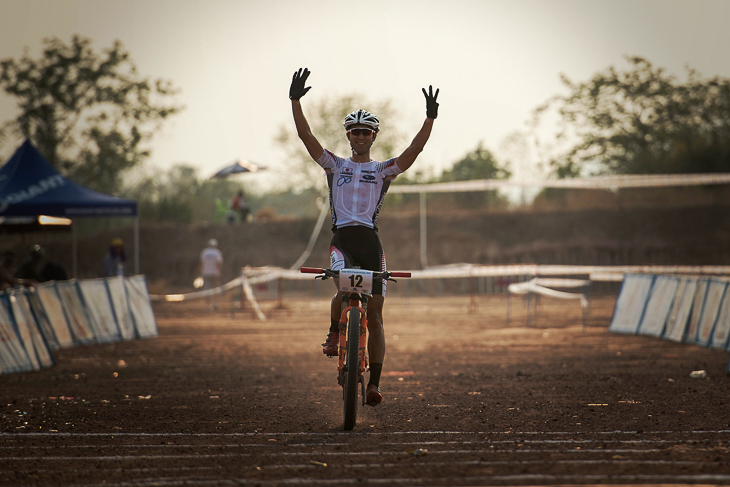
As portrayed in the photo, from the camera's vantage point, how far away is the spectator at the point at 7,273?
57.1ft

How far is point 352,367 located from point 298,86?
8.11 feet

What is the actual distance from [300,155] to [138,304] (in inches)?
1957

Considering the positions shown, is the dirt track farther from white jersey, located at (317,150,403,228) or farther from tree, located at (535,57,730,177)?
tree, located at (535,57,730,177)

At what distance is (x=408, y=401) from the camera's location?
31.6 ft

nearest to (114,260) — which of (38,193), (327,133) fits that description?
Answer: (38,193)

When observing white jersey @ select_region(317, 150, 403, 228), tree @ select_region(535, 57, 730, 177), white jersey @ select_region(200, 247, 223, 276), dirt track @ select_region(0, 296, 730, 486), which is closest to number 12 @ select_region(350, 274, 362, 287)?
white jersey @ select_region(317, 150, 403, 228)

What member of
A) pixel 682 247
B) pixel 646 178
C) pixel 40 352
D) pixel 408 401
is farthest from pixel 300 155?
pixel 408 401

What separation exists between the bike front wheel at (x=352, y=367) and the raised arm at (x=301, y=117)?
4.64 feet

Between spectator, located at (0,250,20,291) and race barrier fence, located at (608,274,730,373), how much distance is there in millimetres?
12188

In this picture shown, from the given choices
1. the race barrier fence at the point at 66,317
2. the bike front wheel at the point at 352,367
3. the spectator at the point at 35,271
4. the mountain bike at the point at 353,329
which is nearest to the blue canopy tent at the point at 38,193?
the spectator at the point at 35,271

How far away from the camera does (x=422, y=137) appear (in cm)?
809

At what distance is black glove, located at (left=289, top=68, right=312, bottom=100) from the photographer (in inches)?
321

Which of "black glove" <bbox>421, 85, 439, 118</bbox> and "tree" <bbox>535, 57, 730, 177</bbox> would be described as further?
"tree" <bbox>535, 57, 730, 177</bbox>

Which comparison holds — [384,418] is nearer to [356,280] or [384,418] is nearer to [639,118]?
[356,280]
